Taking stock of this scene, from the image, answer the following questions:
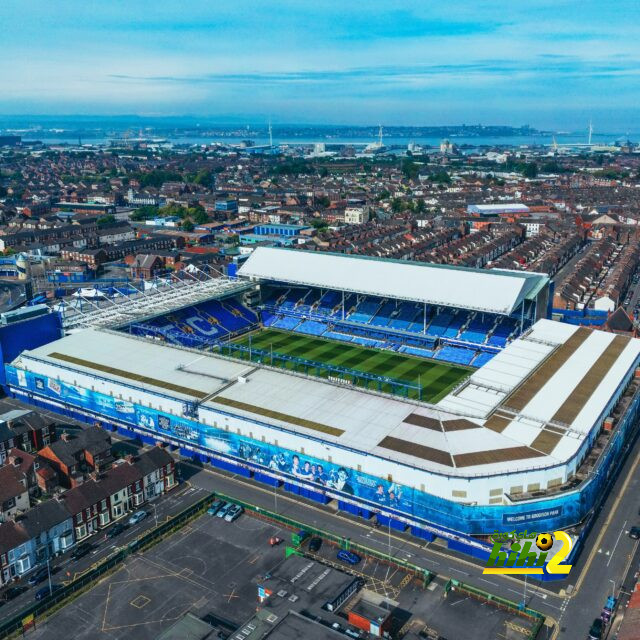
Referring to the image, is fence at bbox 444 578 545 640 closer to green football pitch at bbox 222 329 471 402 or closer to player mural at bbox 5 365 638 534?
player mural at bbox 5 365 638 534

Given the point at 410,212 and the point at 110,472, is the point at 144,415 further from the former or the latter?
the point at 410,212

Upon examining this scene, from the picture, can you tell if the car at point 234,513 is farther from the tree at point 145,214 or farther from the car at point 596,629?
the tree at point 145,214

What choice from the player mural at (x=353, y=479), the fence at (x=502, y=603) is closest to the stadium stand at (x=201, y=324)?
the player mural at (x=353, y=479)

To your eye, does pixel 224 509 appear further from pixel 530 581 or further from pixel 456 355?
pixel 456 355

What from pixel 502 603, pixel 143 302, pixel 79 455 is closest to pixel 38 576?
pixel 79 455

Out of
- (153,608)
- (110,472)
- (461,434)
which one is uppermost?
(461,434)

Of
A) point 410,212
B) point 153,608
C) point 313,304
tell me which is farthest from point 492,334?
point 410,212

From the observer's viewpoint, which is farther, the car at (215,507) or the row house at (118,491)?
the car at (215,507)
